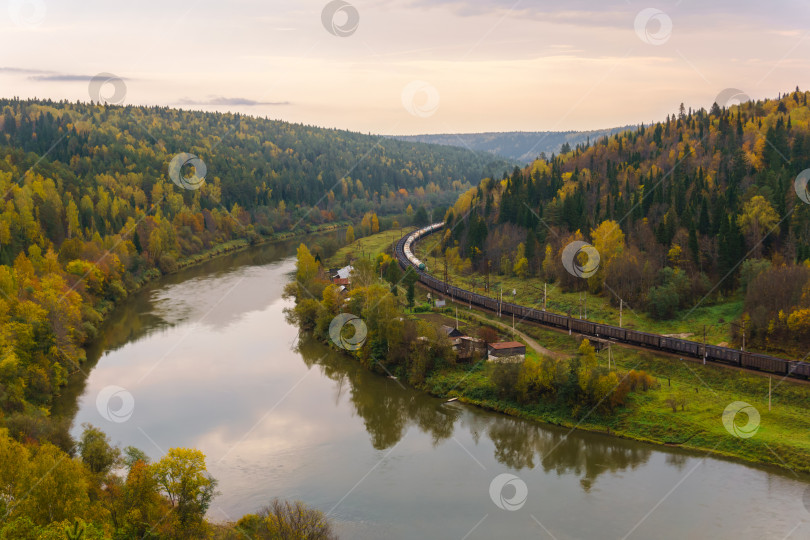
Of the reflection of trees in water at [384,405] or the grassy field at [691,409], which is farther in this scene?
the reflection of trees in water at [384,405]

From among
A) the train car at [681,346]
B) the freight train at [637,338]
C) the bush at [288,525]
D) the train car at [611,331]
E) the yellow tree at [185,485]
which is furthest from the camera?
the train car at [611,331]

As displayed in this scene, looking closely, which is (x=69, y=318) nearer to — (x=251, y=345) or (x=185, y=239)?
(x=251, y=345)

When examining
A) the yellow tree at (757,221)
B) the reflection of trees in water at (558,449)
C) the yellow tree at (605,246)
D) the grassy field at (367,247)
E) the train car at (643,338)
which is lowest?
the reflection of trees in water at (558,449)

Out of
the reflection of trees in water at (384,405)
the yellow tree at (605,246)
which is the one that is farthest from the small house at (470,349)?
the yellow tree at (605,246)

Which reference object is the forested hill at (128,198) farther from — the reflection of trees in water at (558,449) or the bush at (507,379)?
the bush at (507,379)

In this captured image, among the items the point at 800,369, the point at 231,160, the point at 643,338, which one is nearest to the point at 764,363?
the point at 800,369

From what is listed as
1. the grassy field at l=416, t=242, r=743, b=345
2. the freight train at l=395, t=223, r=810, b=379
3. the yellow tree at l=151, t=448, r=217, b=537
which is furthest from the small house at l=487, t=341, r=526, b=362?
the yellow tree at l=151, t=448, r=217, b=537
